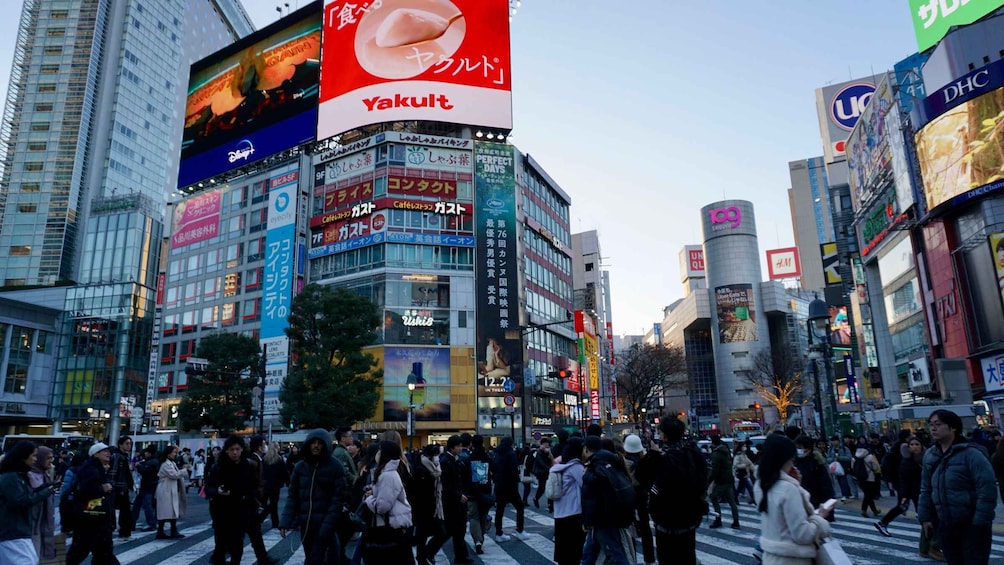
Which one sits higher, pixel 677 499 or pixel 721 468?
pixel 677 499

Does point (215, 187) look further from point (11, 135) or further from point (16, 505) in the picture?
point (16, 505)

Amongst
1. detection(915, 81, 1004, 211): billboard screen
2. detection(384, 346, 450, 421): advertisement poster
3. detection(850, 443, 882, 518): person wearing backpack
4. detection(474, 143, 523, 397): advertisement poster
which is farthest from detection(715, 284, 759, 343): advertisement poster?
detection(850, 443, 882, 518): person wearing backpack

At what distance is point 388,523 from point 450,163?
47.6 m

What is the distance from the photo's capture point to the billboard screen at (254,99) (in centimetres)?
5747

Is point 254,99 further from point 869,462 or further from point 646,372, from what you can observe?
point 869,462

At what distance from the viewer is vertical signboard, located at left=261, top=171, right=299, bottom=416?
166 feet

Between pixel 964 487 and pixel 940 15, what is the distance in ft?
150

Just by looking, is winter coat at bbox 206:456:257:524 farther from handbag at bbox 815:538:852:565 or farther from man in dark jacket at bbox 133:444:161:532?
man in dark jacket at bbox 133:444:161:532

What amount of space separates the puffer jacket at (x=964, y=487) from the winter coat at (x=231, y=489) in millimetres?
7211

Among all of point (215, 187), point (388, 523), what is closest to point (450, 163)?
point (215, 187)

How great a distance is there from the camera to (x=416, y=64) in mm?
53625

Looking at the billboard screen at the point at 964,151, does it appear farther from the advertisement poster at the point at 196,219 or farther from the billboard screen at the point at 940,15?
the advertisement poster at the point at 196,219

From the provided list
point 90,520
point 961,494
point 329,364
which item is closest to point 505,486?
point 90,520

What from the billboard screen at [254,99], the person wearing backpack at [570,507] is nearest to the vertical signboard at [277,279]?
the billboard screen at [254,99]
